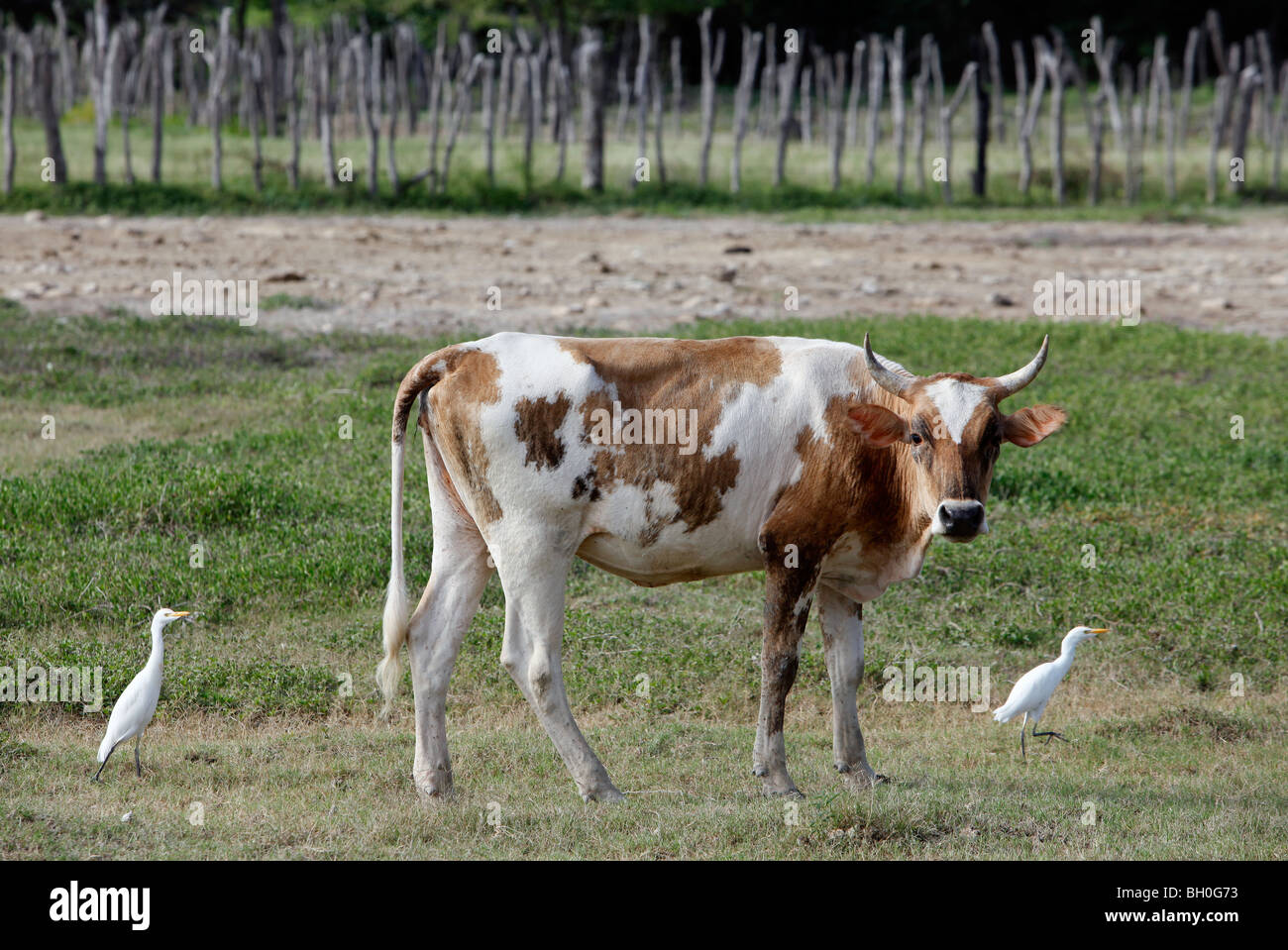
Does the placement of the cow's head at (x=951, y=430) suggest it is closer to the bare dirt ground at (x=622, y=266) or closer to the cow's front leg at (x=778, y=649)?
the cow's front leg at (x=778, y=649)

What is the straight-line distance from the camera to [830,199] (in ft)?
92.3

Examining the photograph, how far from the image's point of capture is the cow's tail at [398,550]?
6.93m

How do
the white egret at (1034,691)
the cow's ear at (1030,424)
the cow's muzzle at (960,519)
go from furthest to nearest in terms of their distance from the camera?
the white egret at (1034,691)
the cow's ear at (1030,424)
the cow's muzzle at (960,519)

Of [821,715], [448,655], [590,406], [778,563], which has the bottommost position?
[821,715]

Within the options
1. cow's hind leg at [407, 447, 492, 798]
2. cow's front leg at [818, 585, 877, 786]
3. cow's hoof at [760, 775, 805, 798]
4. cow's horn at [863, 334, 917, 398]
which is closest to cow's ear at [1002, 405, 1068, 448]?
cow's horn at [863, 334, 917, 398]

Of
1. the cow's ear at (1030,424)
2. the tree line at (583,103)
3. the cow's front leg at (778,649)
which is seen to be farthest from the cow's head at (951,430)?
the tree line at (583,103)

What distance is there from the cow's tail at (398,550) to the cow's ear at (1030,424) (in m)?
2.61

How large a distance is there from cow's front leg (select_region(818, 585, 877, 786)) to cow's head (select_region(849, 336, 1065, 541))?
82 centimetres

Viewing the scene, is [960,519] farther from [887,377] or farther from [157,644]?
[157,644]

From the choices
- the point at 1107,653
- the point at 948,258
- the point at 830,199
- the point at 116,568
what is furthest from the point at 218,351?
the point at 830,199

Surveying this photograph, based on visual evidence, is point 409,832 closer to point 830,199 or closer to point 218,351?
point 218,351

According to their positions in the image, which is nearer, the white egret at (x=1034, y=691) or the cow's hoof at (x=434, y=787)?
the cow's hoof at (x=434, y=787)

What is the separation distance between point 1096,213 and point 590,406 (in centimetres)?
2146

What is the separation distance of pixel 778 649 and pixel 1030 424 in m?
1.53
